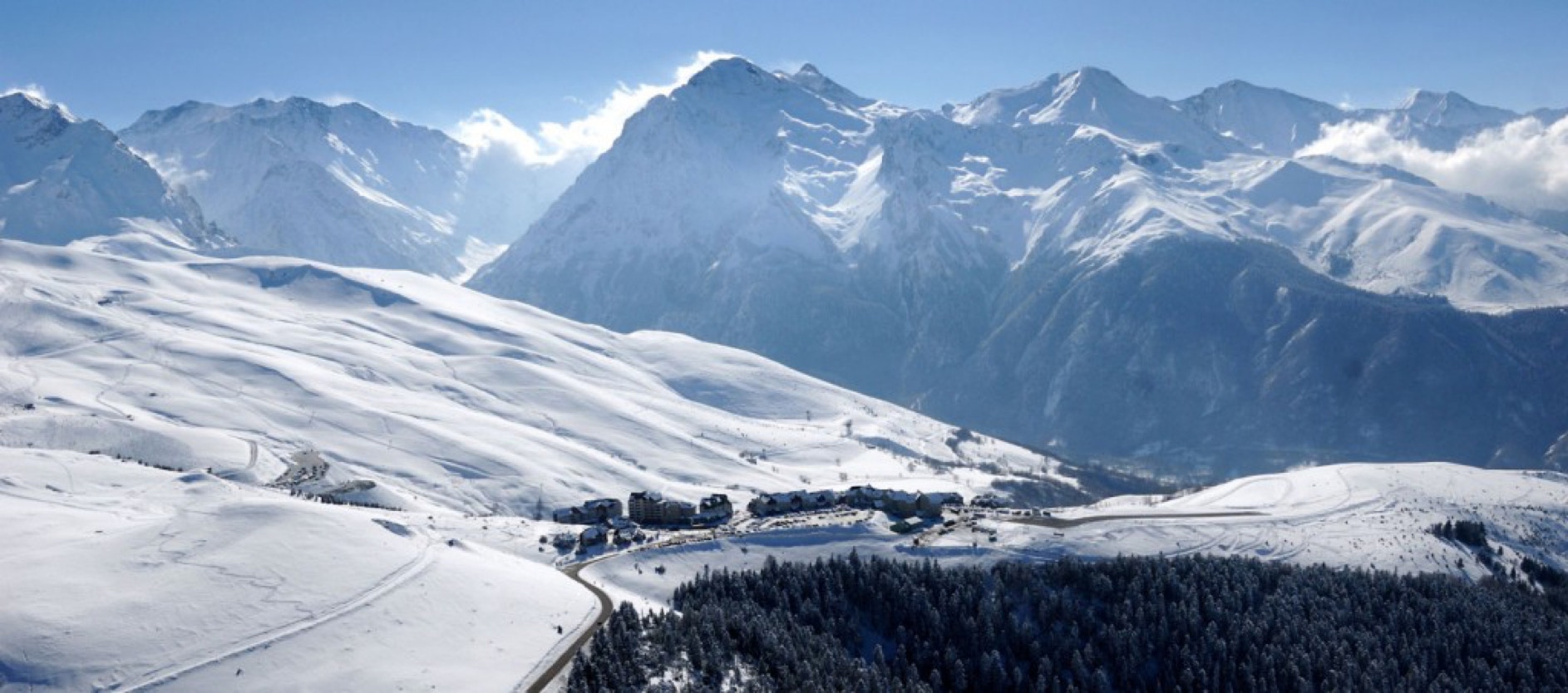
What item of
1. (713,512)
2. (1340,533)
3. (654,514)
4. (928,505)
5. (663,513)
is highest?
(1340,533)

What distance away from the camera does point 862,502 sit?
165875 millimetres

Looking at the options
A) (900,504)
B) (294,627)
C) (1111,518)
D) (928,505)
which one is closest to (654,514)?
(900,504)

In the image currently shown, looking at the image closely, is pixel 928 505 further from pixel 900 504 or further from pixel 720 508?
pixel 720 508

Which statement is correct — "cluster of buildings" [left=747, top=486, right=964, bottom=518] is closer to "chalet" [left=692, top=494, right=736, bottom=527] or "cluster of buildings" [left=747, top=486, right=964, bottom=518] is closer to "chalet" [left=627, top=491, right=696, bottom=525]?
"chalet" [left=692, top=494, right=736, bottom=527]

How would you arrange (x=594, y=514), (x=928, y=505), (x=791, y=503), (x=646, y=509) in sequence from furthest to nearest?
(x=791, y=503), (x=594, y=514), (x=928, y=505), (x=646, y=509)

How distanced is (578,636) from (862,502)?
2738 inches

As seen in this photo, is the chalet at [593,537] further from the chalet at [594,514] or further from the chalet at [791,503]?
the chalet at [791,503]

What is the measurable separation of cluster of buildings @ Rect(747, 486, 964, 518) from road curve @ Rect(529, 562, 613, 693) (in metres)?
42.9

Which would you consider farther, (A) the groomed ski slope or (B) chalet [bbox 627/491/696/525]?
(B) chalet [bbox 627/491/696/525]

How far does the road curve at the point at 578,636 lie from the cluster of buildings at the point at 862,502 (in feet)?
141

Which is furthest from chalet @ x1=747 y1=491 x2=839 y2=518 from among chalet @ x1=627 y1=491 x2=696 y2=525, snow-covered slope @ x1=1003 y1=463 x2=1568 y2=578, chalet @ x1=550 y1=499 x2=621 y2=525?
snow-covered slope @ x1=1003 y1=463 x2=1568 y2=578

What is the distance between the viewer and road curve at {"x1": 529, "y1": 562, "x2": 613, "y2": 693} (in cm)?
9338

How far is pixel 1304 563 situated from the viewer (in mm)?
154875

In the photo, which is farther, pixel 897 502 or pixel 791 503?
pixel 791 503
